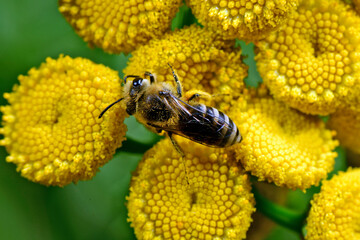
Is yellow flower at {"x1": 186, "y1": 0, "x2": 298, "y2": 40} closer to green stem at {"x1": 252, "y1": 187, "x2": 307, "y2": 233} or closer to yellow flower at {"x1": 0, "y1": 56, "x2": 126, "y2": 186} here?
yellow flower at {"x1": 0, "y1": 56, "x2": 126, "y2": 186}

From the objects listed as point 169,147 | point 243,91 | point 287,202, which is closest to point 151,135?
point 169,147

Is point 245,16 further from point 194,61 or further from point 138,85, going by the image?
point 138,85

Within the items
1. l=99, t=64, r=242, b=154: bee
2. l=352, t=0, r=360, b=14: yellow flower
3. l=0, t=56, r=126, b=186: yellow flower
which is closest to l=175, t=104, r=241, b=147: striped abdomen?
l=99, t=64, r=242, b=154: bee

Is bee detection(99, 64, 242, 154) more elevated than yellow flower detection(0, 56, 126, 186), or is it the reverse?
bee detection(99, 64, 242, 154)

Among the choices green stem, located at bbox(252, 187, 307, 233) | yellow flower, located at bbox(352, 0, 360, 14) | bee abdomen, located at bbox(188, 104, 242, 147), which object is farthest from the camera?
green stem, located at bbox(252, 187, 307, 233)

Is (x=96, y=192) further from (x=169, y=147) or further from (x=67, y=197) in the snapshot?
(x=169, y=147)

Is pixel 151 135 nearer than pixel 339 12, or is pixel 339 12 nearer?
pixel 339 12

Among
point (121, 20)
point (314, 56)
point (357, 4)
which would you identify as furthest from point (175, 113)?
point (357, 4)
